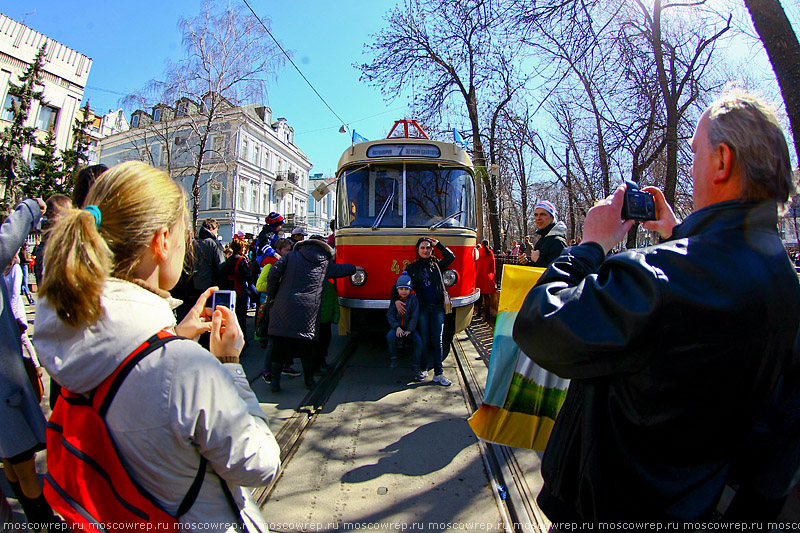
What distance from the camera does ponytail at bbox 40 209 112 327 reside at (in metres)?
1.00

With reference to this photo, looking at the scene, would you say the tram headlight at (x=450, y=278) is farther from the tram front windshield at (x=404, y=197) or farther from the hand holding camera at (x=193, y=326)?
the hand holding camera at (x=193, y=326)

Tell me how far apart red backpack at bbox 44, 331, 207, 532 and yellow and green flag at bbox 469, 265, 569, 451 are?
1919 mm

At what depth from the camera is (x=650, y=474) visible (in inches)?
41.1

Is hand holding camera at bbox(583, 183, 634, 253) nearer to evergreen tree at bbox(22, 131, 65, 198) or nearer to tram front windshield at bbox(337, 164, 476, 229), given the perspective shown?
tram front windshield at bbox(337, 164, 476, 229)

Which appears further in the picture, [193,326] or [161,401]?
[193,326]

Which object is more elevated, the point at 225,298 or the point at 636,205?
the point at 636,205

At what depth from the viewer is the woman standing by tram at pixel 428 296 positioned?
18.2ft

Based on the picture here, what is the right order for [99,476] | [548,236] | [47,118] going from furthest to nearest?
[47,118] → [548,236] → [99,476]

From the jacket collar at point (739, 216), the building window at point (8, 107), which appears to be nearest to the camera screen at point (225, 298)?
the jacket collar at point (739, 216)

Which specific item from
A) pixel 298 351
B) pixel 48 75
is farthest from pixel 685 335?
pixel 48 75

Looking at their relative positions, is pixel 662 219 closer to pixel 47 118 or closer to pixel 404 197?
pixel 404 197

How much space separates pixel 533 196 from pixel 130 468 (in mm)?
33044

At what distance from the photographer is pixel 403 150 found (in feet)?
20.9

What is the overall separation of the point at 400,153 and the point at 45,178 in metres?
19.6
